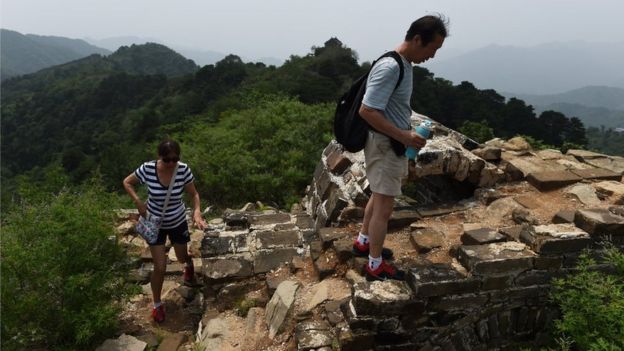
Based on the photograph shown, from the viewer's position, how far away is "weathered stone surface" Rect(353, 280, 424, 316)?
9.64 ft

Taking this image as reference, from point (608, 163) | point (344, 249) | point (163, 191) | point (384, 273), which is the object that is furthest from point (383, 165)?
point (608, 163)

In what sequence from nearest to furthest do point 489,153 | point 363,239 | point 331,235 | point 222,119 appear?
1. point 363,239
2. point 331,235
3. point 489,153
4. point 222,119

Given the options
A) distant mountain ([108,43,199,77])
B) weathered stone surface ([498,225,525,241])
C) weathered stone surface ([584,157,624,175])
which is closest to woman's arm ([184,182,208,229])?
weathered stone surface ([498,225,525,241])

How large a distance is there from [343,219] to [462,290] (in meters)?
1.45

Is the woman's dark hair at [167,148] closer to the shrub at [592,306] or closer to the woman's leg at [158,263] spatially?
the woman's leg at [158,263]

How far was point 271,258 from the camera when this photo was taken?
4230 millimetres

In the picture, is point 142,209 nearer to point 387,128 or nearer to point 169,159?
point 169,159

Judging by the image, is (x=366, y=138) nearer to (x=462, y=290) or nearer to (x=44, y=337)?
(x=462, y=290)

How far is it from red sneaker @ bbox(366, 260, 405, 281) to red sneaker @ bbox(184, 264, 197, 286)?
82.0 inches

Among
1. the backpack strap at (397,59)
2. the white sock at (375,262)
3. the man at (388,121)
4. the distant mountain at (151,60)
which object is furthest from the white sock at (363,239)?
the distant mountain at (151,60)

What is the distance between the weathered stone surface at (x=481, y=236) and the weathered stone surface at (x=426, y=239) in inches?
8.7

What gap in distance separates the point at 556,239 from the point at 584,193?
138cm

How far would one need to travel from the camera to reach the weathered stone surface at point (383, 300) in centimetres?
294

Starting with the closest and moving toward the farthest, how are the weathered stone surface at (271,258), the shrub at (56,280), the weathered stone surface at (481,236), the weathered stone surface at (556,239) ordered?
the shrub at (56,280) → the weathered stone surface at (556,239) → the weathered stone surface at (481,236) → the weathered stone surface at (271,258)
